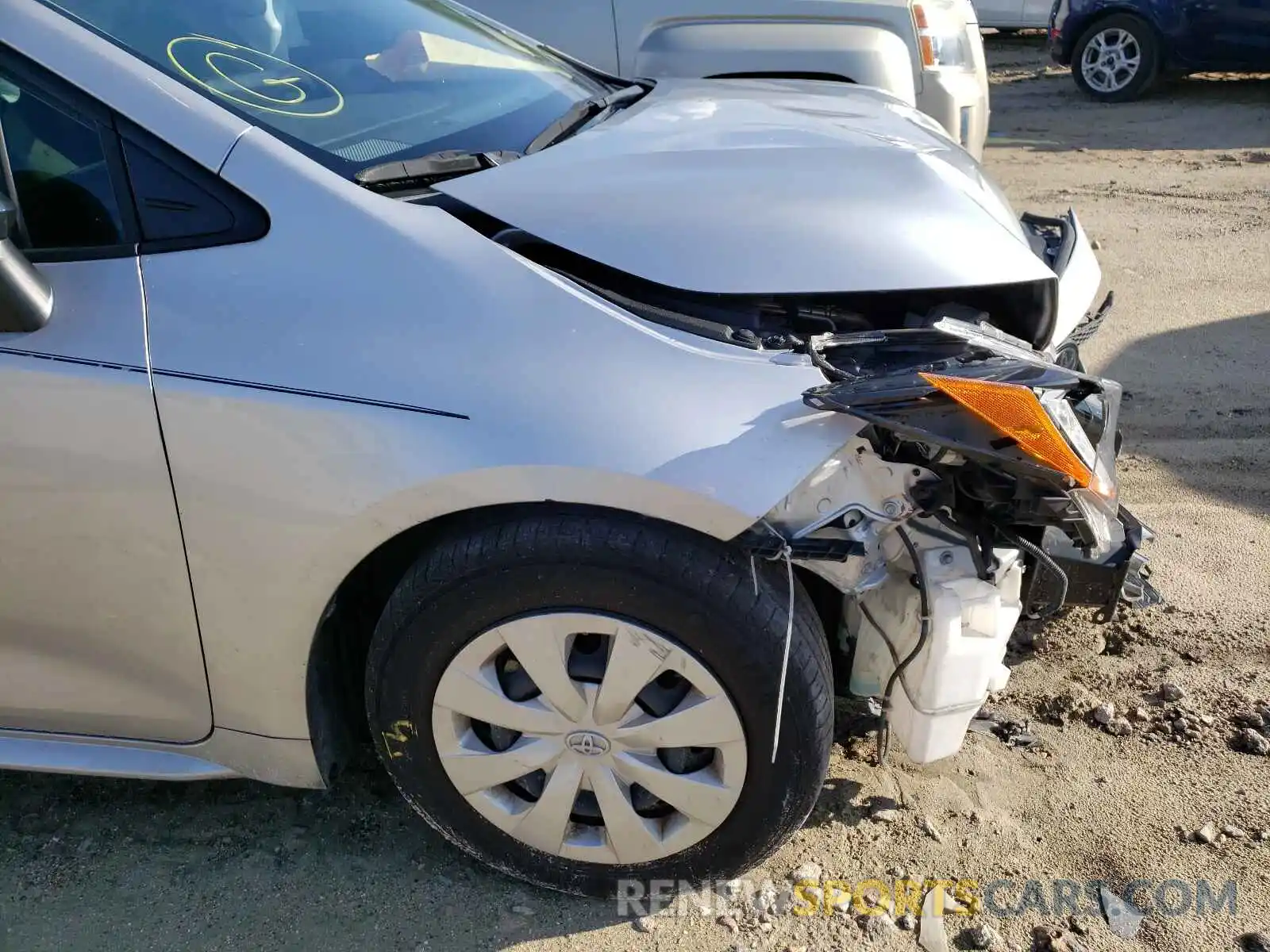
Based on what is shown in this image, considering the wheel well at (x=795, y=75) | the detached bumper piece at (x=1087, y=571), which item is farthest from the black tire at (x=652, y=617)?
the wheel well at (x=795, y=75)

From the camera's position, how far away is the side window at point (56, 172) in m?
1.88

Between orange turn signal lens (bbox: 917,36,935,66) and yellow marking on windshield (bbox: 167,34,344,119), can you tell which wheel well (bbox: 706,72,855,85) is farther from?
yellow marking on windshield (bbox: 167,34,344,119)

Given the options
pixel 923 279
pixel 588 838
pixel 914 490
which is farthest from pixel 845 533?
pixel 588 838

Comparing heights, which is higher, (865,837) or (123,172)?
(123,172)

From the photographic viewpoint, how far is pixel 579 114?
267 centimetres

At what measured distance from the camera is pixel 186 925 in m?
2.13

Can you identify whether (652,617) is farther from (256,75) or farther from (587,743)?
(256,75)

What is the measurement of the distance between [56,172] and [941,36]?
4.00 m

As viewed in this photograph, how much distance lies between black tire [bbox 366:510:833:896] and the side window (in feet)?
2.72

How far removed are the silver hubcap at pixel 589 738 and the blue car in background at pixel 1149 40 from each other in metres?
9.24

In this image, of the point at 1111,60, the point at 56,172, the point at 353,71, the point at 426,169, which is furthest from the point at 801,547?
the point at 1111,60

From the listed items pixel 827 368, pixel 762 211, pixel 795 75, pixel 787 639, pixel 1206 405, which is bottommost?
pixel 1206 405

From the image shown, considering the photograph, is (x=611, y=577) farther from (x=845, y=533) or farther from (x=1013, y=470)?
(x=1013, y=470)

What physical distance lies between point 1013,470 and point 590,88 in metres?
1.80
